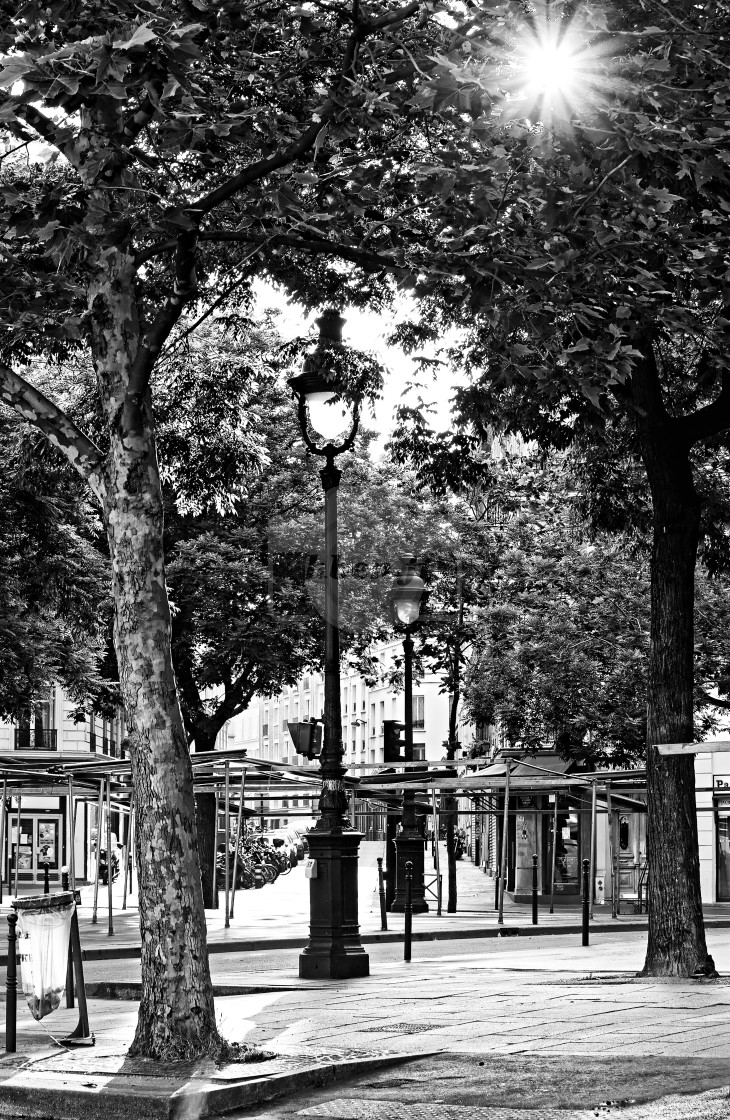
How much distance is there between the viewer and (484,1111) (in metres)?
6.71

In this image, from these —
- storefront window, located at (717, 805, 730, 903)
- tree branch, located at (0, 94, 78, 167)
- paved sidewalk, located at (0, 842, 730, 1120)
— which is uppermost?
tree branch, located at (0, 94, 78, 167)

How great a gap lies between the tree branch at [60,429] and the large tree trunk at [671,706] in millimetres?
6052

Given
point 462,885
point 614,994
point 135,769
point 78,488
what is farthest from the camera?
point 462,885

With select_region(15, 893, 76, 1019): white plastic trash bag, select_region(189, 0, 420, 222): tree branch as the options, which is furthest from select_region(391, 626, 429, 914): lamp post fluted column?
select_region(189, 0, 420, 222): tree branch

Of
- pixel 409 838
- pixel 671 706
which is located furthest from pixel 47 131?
pixel 409 838

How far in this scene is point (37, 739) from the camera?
47.0 meters

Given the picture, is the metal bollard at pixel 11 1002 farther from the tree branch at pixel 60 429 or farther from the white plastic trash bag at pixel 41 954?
the tree branch at pixel 60 429

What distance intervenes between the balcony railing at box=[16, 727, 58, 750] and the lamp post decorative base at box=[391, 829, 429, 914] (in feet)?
66.1

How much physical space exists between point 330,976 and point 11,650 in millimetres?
10653

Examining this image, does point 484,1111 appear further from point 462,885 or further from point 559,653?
point 462,885

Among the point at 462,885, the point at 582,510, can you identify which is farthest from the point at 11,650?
the point at 462,885

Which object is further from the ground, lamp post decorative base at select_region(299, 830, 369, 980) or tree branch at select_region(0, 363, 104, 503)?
tree branch at select_region(0, 363, 104, 503)

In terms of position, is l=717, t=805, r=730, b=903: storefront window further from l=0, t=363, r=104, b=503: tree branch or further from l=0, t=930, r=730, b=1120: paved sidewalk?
l=0, t=363, r=104, b=503: tree branch

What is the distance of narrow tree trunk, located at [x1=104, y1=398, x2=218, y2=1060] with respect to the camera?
8.06 metres
